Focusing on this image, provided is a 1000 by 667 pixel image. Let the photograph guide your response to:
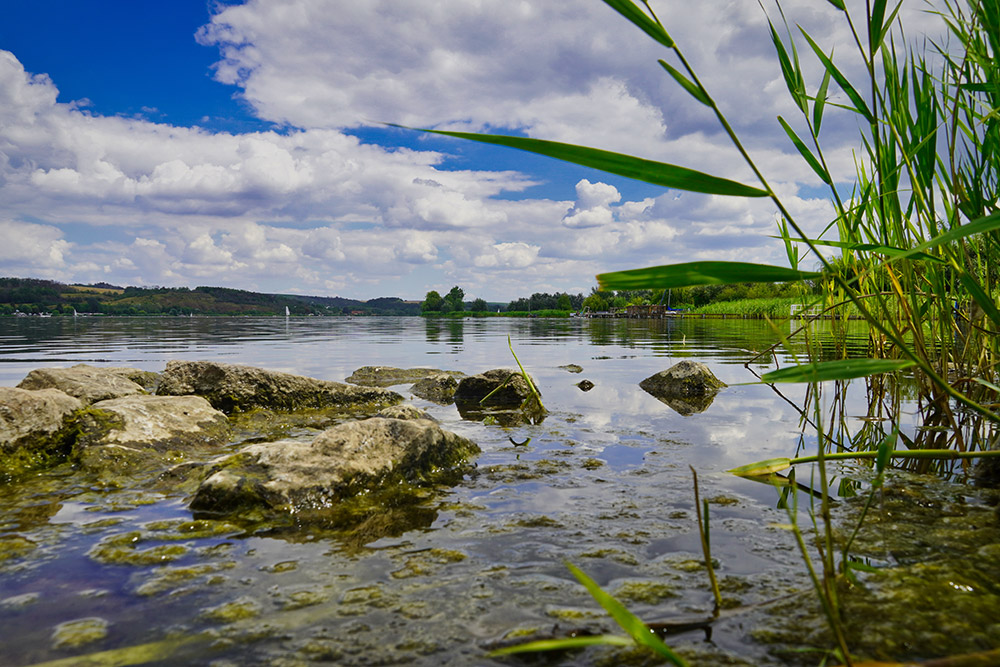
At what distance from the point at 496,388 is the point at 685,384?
9.83 ft

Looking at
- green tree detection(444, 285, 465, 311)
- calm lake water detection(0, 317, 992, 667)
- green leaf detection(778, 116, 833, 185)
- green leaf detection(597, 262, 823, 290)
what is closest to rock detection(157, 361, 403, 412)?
calm lake water detection(0, 317, 992, 667)

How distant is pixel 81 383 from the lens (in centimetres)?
666

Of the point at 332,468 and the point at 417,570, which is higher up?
the point at 332,468

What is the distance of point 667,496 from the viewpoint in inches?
142

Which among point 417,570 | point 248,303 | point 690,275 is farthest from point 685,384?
point 248,303

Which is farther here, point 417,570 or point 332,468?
point 332,468

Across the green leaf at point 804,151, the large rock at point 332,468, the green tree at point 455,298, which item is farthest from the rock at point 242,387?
the green tree at point 455,298

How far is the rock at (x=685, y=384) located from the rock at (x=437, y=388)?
3.26 m

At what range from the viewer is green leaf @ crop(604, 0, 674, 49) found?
146cm

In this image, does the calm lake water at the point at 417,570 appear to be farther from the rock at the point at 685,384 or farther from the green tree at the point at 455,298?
the green tree at the point at 455,298

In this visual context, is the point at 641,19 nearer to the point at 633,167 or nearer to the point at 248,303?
the point at 633,167

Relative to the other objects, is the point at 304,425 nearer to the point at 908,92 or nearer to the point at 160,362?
the point at 908,92

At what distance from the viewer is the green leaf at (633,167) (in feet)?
4.80

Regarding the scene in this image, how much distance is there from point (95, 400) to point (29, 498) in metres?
3.23
